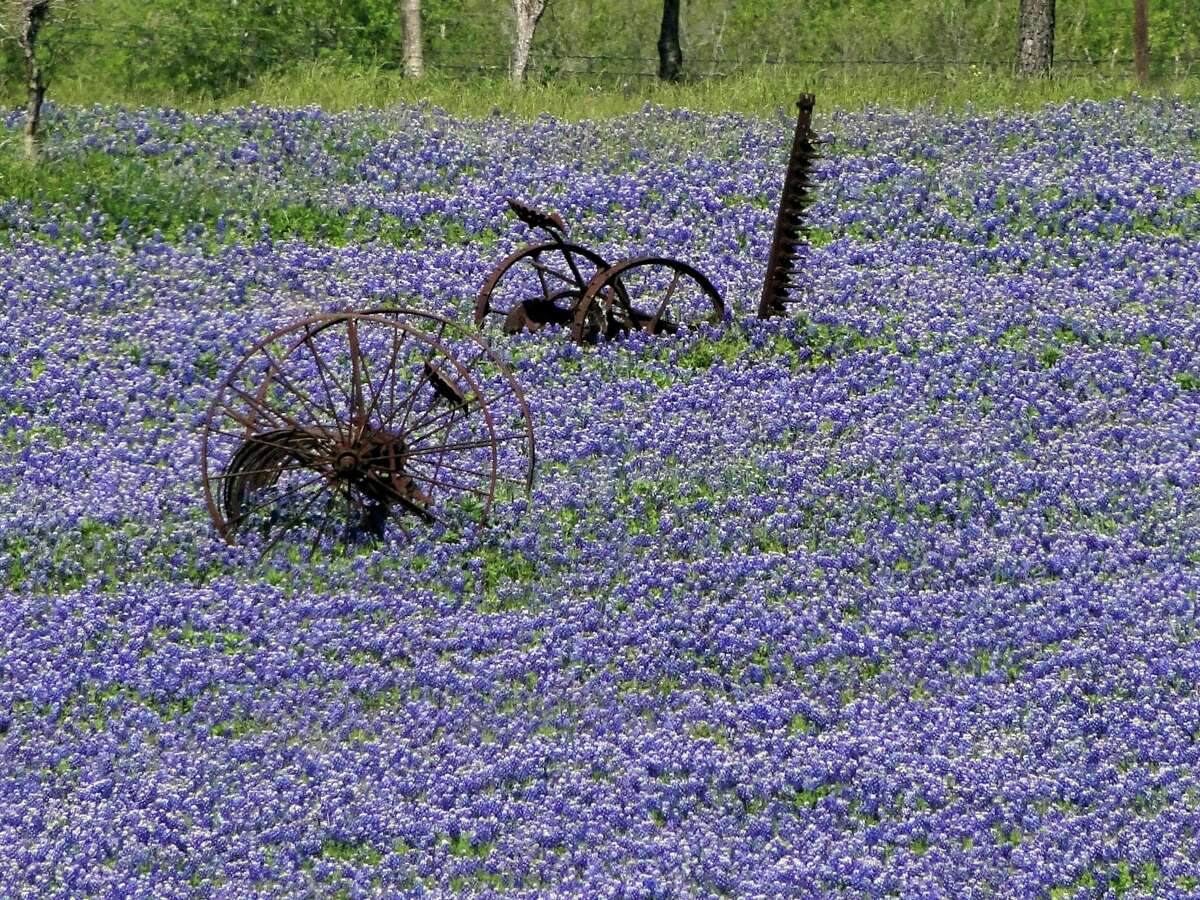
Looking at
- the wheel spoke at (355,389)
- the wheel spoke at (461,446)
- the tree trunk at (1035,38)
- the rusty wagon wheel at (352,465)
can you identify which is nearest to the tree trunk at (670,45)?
the tree trunk at (1035,38)

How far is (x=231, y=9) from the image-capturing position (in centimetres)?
2738

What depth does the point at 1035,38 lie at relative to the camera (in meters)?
22.3

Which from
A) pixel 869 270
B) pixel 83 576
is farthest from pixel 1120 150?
pixel 83 576

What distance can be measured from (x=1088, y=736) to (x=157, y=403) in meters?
6.76

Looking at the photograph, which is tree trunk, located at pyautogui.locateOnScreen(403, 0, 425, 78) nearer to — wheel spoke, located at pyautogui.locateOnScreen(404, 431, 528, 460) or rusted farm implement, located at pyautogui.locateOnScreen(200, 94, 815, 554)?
rusted farm implement, located at pyautogui.locateOnScreen(200, 94, 815, 554)

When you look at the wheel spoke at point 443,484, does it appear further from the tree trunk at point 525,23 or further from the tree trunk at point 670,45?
the tree trunk at point 670,45

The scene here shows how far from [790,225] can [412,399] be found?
4.70 m

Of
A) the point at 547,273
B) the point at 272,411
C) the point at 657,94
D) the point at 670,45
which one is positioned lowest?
→ the point at 272,411

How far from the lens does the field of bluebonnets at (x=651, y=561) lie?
909 centimetres

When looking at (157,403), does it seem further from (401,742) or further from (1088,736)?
(1088,736)

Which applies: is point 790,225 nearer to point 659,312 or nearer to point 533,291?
point 659,312

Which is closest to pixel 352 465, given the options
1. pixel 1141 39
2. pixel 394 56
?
pixel 1141 39

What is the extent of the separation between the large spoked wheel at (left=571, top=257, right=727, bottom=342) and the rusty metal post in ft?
1.28

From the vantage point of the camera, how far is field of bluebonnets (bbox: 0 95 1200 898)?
9.09m
